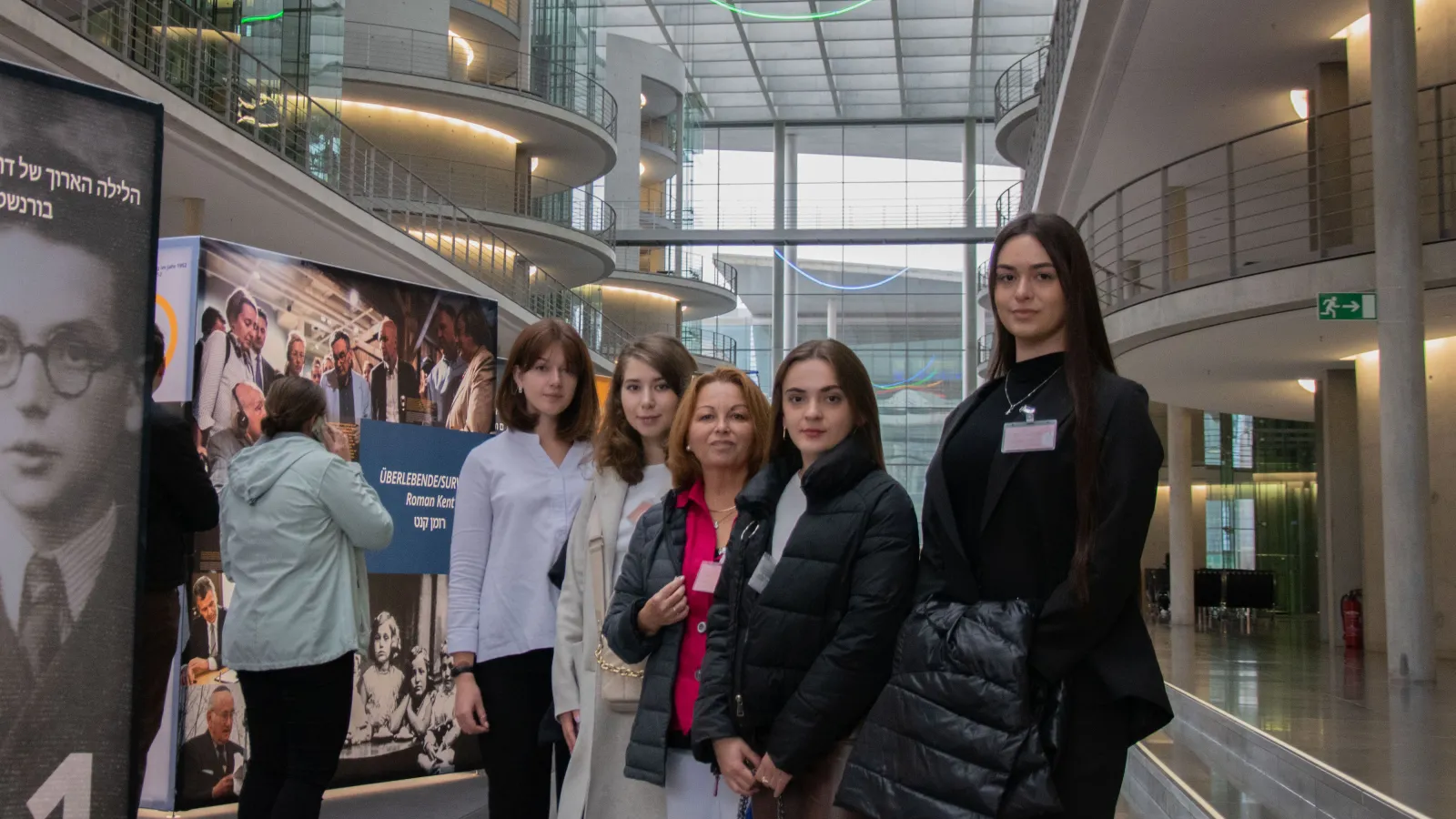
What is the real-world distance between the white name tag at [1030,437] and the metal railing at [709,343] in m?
34.5

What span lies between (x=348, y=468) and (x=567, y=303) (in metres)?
22.2

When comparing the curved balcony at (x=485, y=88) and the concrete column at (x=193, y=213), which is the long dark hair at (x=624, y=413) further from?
the curved balcony at (x=485, y=88)

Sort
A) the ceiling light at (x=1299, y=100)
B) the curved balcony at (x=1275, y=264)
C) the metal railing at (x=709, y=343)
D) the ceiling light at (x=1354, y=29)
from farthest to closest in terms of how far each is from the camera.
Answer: the metal railing at (x=709, y=343) → the ceiling light at (x=1299, y=100) → the ceiling light at (x=1354, y=29) → the curved balcony at (x=1275, y=264)

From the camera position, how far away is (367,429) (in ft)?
19.0

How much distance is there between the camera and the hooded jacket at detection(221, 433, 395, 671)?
3889 mm

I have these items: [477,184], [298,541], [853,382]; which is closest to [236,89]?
[298,541]

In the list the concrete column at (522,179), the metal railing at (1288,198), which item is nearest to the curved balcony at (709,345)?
the concrete column at (522,179)

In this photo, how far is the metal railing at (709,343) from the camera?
127 ft

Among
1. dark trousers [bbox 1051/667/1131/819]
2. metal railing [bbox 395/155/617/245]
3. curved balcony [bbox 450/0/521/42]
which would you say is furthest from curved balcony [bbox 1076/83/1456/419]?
curved balcony [bbox 450/0/521/42]

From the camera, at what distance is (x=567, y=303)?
85.7 ft

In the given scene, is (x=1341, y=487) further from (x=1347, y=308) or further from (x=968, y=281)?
(x=968, y=281)

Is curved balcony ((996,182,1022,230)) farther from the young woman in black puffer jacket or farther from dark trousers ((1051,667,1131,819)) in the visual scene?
dark trousers ((1051,667,1131,819))

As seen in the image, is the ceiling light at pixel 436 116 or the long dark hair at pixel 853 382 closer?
the long dark hair at pixel 853 382

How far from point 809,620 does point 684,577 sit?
0.50 metres
